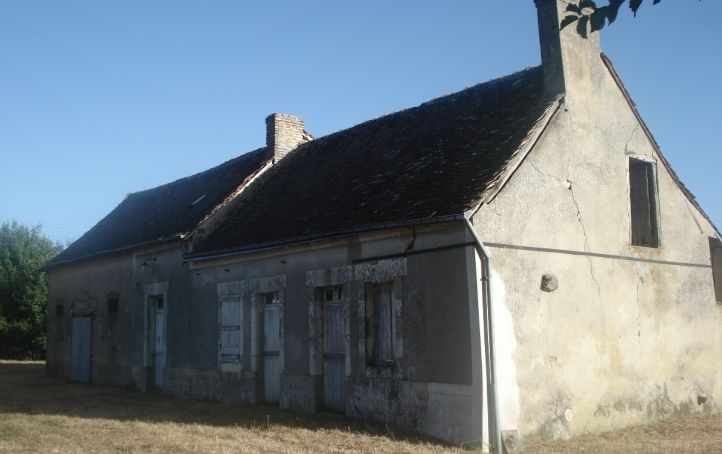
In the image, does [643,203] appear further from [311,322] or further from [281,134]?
[281,134]

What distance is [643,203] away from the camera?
13086 millimetres

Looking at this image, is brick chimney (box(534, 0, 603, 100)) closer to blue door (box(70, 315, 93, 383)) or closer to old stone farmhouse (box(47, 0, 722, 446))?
old stone farmhouse (box(47, 0, 722, 446))

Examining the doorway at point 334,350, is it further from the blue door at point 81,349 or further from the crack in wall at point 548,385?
the blue door at point 81,349

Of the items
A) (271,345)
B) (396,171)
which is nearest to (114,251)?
(271,345)

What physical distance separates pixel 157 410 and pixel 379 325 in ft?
16.0

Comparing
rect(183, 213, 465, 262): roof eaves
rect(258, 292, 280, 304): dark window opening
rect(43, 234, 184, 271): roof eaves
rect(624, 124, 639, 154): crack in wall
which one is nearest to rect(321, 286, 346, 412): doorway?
rect(183, 213, 465, 262): roof eaves

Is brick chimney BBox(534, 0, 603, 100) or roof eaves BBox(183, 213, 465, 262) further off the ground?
brick chimney BBox(534, 0, 603, 100)

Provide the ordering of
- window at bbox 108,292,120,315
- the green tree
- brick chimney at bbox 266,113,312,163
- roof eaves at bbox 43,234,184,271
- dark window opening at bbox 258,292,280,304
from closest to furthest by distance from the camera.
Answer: dark window opening at bbox 258,292,280,304 → roof eaves at bbox 43,234,184,271 → brick chimney at bbox 266,113,312,163 → window at bbox 108,292,120,315 → the green tree

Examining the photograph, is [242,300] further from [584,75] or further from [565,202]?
[584,75]

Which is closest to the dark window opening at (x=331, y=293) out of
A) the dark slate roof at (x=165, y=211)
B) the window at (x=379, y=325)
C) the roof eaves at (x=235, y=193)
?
the window at (x=379, y=325)

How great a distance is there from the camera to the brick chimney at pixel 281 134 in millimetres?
18094

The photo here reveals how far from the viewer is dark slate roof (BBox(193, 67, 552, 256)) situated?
10.9 metres

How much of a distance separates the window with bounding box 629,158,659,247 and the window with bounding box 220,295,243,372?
7.69 m

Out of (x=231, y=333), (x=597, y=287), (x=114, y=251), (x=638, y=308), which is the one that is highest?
(x=114, y=251)
